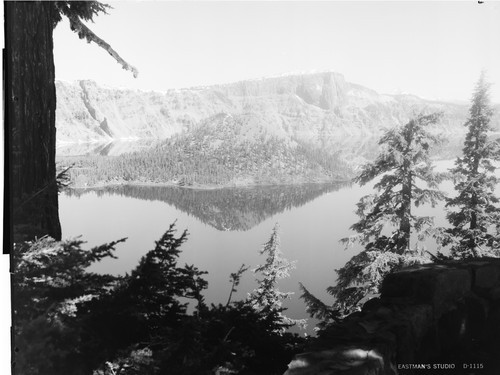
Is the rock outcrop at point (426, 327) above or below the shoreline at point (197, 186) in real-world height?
below

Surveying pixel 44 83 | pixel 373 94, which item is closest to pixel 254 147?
pixel 373 94

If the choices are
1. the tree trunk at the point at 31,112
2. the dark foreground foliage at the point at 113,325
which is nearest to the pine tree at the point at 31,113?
the tree trunk at the point at 31,112

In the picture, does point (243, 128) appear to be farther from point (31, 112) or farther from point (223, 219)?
point (31, 112)

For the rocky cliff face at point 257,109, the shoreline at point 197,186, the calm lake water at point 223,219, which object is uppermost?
the rocky cliff face at point 257,109

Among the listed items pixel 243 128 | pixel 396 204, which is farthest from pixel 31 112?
pixel 396 204

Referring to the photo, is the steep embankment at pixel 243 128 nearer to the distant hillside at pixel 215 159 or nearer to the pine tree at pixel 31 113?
the distant hillside at pixel 215 159

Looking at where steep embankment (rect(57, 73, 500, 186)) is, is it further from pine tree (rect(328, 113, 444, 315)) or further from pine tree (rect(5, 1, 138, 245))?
pine tree (rect(5, 1, 138, 245))
